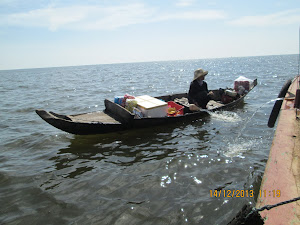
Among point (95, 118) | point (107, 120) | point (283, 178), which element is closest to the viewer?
point (283, 178)

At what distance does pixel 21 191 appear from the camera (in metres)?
→ 5.49

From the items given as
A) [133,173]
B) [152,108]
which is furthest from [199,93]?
[133,173]

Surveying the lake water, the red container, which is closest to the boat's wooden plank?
the lake water

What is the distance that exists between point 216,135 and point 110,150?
4185mm

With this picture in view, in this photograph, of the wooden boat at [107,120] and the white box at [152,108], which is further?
the white box at [152,108]

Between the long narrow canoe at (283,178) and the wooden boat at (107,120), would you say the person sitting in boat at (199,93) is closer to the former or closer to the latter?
the wooden boat at (107,120)

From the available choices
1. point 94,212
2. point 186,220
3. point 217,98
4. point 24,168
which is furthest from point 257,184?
point 217,98

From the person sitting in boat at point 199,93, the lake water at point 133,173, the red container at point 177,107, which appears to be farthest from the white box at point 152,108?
the person sitting in boat at point 199,93

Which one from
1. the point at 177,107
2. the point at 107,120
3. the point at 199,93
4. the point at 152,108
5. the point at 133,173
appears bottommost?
the point at 133,173
